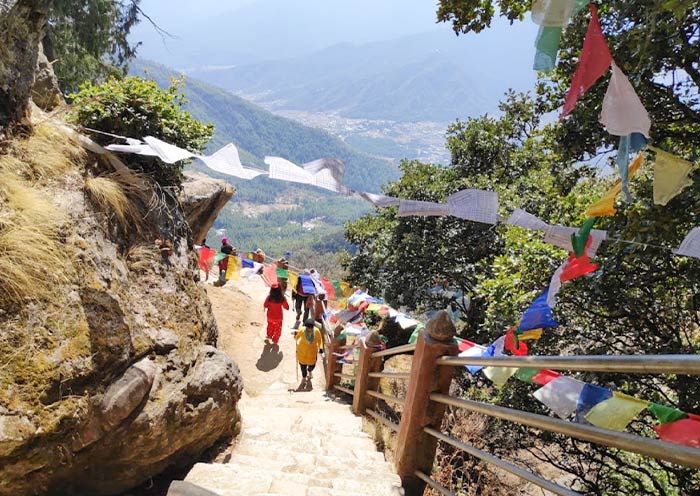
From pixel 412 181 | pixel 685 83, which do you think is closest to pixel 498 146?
pixel 412 181

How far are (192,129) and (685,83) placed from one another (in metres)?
6.08

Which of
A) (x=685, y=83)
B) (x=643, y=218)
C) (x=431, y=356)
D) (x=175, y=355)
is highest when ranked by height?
(x=685, y=83)

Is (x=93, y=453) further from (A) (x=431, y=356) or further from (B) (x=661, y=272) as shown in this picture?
(B) (x=661, y=272)

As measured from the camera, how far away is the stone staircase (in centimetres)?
333

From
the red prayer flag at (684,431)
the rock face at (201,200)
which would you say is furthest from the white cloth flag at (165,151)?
the rock face at (201,200)

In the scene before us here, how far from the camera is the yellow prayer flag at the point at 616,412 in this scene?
2.35 m

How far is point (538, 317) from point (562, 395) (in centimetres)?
164

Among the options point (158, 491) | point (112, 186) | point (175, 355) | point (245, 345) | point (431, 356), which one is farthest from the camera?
point (245, 345)

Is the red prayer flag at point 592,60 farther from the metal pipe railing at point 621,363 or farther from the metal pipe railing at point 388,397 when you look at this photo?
the metal pipe railing at point 388,397

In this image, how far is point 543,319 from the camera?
4746 mm

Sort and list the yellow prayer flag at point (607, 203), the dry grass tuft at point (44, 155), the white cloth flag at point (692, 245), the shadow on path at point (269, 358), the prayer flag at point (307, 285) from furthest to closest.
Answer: the prayer flag at point (307, 285) < the shadow on path at point (269, 358) < the dry grass tuft at point (44, 155) < the white cloth flag at point (692, 245) < the yellow prayer flag at point (607, 203)

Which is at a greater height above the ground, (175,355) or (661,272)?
(661,272)

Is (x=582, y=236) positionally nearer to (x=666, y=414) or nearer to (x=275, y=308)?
(x=666, y=414)

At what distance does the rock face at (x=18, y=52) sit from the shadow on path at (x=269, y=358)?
21.0ft
